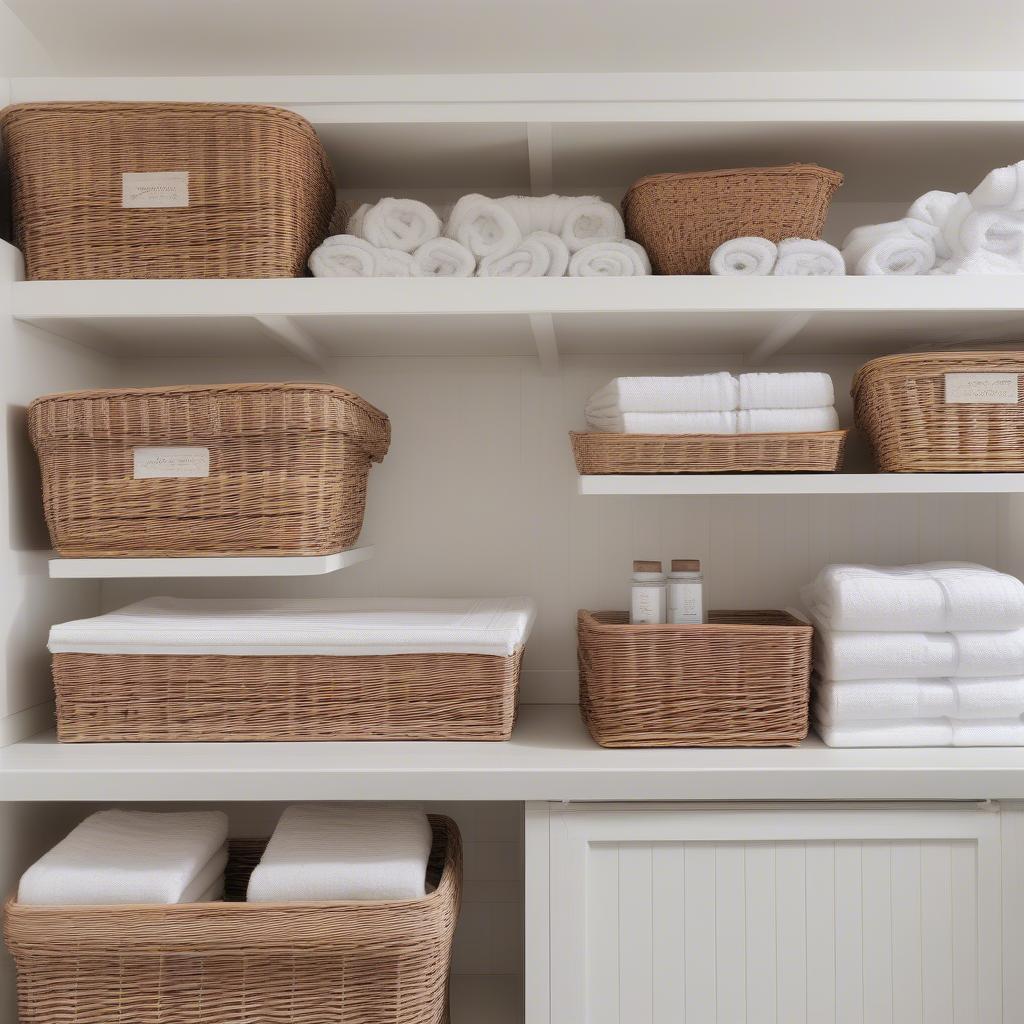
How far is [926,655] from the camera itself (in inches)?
56.2

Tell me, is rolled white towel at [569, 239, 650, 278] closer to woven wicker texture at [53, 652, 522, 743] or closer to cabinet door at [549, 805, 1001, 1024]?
woven wicker texture at [53, 652, 522, 743]

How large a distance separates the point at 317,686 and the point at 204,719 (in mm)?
174

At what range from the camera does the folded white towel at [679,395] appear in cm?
147

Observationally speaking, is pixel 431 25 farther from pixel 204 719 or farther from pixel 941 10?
pixel 204 719

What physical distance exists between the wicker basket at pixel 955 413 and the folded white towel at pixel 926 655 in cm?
25

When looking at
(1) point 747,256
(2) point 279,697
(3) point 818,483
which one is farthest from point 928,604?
(2) point 279,697

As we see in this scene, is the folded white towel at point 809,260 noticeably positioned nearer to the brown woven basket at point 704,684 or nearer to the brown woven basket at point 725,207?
the brown woven basket at point 725,207

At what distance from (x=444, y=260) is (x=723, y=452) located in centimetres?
51

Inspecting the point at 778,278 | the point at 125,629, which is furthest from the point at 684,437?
the point at 125,629

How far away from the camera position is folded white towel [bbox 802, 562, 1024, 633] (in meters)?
1.43

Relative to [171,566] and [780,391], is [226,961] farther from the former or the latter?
[780,391]

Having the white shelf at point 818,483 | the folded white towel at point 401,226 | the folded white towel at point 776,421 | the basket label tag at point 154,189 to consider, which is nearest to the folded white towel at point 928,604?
the white shelf at point 818,483

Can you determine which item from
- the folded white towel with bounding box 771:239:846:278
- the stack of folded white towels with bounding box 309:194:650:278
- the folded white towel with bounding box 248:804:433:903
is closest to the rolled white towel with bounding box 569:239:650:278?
the stack of folded white towels with bounding box 309:194:650:278

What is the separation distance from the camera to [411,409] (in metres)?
1.83
